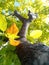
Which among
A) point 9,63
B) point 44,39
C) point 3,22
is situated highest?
point 3,22

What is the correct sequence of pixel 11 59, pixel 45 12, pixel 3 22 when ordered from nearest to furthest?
pixel 3 22 → pixel 11 59 → pixel 45 12

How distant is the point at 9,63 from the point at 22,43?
61 mm

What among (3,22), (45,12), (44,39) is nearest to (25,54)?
(3,22)

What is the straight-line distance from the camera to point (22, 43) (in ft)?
1.64

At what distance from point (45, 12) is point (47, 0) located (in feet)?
0.35

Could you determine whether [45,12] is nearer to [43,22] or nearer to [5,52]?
[43,22]

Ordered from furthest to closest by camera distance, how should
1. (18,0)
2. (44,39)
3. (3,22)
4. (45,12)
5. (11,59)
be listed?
1. (45,12)
2. (44,39)
3. (18,0)
4. (11,59)
5. (3,22)

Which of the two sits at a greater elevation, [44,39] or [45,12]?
[45,12]

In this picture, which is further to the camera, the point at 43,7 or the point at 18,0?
the point at 43,7

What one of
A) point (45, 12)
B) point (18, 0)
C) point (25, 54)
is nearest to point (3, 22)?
point (25, 54)

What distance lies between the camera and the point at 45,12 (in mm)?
1359

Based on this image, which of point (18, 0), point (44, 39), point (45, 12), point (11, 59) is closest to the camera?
point (11, 59)

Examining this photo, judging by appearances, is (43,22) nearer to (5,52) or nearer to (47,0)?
(47,0)

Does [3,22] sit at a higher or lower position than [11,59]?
higher
